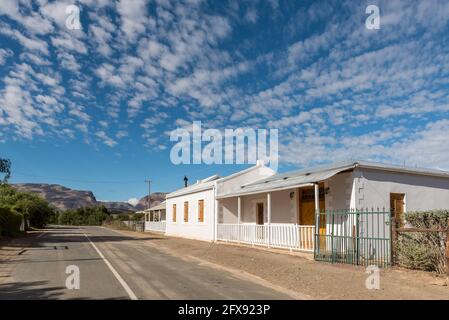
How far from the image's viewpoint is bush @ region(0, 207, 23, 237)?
2542 cm

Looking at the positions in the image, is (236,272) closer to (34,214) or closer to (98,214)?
(34,214)

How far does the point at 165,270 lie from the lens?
11930 mm

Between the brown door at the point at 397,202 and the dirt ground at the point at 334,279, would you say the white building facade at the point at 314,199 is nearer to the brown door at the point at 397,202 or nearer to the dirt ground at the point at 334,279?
the brown door at the point at 397,202

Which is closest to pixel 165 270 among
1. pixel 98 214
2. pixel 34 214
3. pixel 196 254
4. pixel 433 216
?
pixel 196 254

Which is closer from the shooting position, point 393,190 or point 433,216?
point 433,216

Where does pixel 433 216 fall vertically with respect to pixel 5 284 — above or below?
above

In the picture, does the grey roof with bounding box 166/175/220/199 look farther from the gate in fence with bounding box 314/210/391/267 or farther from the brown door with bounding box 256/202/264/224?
the gate in fence with bounding box 314/210/391/267

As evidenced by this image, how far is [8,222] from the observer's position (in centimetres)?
2723

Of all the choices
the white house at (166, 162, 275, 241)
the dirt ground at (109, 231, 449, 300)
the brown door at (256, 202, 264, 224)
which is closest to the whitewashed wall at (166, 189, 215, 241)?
the white house at (166, 162, 275, 241)

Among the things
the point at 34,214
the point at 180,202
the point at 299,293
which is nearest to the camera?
the point at 299,293

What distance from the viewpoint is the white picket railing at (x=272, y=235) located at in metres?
15.9

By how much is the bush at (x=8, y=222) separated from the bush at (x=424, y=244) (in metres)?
22.1
